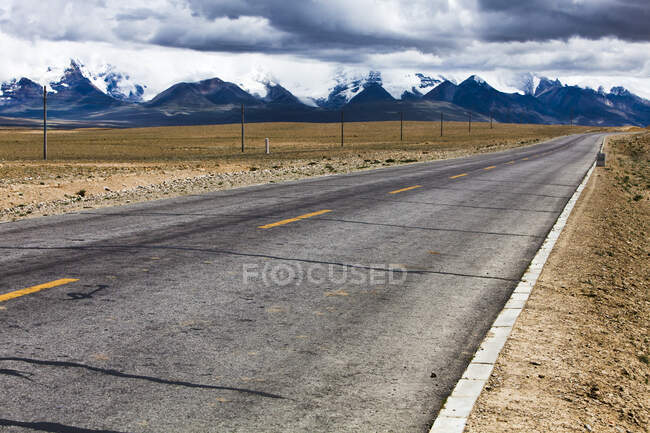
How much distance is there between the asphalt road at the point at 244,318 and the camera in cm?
385

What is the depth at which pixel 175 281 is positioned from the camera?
263 inches

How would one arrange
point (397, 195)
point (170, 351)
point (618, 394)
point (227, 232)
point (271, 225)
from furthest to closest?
point (397, 195) < point (271, 225) < point (227, 232) < point (170, 351) < point (618, 394)

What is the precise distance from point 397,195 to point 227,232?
21.6ft

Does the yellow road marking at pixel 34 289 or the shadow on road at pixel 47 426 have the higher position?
the yellow road marking at pixel 34 289

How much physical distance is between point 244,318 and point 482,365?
1971 mm

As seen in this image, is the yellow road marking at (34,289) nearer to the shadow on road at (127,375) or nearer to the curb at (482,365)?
the shadow on road at (127,375)

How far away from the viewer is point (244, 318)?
5.52 m

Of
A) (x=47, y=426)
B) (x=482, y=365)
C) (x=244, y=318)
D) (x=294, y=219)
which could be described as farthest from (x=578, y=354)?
(x=294, y=219)

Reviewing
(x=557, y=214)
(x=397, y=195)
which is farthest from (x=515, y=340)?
(x=397, y=195)

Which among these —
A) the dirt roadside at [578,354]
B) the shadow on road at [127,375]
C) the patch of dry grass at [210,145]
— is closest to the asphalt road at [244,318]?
the shadow on road at [127,375]

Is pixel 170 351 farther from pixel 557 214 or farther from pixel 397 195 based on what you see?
pixel 397 195

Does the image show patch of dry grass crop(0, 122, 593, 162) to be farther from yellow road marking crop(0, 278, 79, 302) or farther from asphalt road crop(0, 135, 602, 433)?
yellow road marking crop(0, 278, 79, 302)

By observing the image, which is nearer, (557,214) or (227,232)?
(227,232)

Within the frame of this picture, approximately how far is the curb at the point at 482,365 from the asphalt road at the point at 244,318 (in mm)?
83
